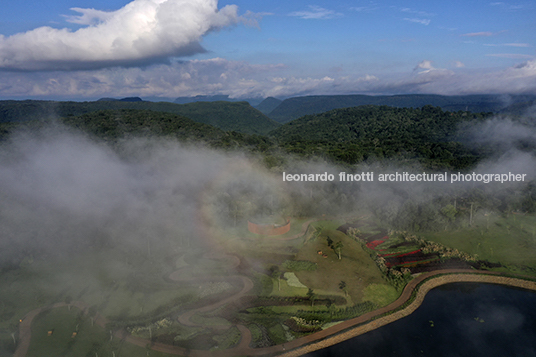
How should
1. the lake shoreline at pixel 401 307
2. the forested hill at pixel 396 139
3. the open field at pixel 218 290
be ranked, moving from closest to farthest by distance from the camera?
the open field at pixel 218 290 → the lake shoreline at pixel 401 307 → the forested hill at pixel 396 139

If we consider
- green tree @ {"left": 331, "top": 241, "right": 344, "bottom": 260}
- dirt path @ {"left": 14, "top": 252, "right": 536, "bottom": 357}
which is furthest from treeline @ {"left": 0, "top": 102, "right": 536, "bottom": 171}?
dirt path @ {"left": 14, "top": 252, "right": 536, "bottom": 357}

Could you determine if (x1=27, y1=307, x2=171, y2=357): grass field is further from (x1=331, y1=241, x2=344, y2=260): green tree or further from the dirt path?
(x1=331, y1=241, x2=344, y2=260): green tree

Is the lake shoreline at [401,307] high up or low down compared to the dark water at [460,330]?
up

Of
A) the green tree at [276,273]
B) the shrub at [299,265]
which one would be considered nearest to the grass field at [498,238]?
the shrub at [299,265]

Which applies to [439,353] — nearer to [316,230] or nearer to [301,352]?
[301,352]

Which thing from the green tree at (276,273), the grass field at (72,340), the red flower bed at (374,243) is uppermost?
the grass field at (72,340)

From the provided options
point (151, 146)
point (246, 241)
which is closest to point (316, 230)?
point (246, 241)

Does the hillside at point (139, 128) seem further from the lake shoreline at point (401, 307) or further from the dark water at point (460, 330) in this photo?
the dark water at point (460, 330)
